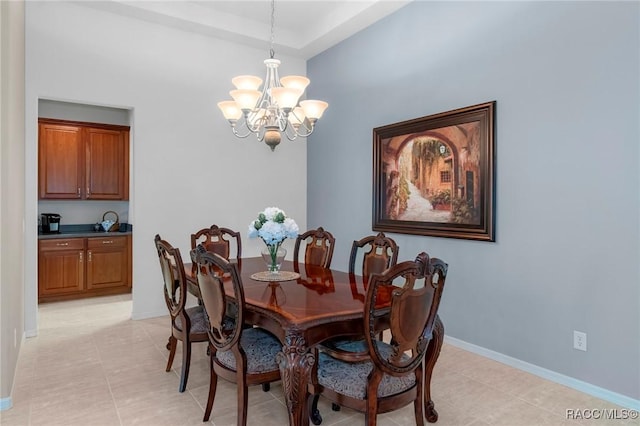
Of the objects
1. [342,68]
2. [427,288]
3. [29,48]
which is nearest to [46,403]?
[427,288]

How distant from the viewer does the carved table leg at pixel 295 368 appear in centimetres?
185

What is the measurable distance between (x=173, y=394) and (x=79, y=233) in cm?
367

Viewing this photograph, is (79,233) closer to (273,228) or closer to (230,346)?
(273,228)

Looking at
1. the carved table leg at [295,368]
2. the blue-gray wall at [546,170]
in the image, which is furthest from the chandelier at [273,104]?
the carved table leg at [295,368]

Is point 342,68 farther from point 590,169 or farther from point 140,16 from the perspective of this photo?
point 590,169

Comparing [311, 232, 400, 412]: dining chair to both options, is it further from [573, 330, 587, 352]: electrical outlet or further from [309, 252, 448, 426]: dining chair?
[573, 330, 587, 352]: electrical outlet

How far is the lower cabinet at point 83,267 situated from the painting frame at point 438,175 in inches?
139

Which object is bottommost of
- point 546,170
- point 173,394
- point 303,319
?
point 173,394

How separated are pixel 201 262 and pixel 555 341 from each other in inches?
99.3

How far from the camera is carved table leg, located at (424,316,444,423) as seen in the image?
7.36ft

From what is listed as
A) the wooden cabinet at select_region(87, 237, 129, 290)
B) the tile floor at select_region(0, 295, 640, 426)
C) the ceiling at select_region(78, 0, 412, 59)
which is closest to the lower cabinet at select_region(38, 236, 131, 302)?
the wooden cabinet at select_region(87, 237, 129, 290)

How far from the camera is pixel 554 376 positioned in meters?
2.89

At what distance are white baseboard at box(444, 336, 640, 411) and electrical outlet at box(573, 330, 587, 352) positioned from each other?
23 centimetres

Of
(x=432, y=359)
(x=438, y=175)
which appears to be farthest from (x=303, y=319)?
(x=438, y=175)
